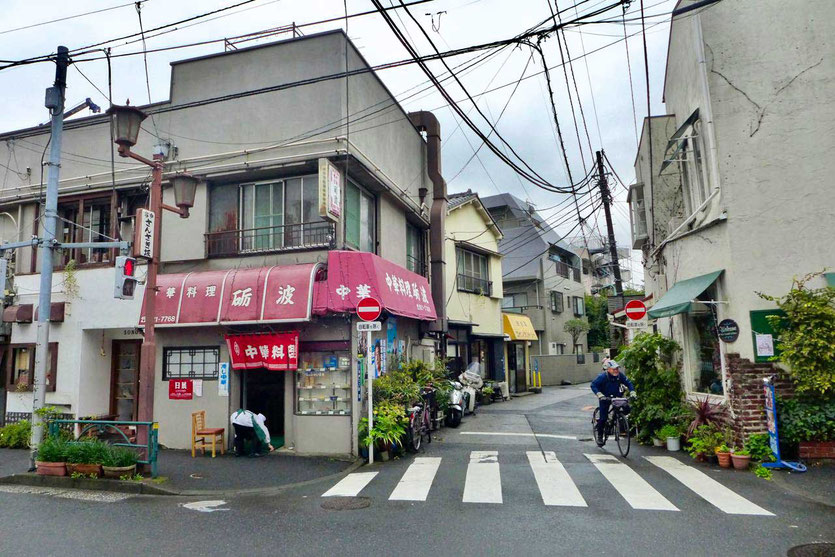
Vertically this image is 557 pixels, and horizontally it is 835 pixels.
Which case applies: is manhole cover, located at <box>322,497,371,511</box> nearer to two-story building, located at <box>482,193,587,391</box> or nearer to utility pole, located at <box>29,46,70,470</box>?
utility pole, located at <box>29,46,70,470</box>

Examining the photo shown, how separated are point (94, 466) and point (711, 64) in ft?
44.1

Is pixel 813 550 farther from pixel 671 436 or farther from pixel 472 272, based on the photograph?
pixel 472 272

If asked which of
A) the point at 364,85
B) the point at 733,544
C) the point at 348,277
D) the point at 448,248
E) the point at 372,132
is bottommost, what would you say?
the point at 733,544

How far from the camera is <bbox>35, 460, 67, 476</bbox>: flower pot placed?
955 cm

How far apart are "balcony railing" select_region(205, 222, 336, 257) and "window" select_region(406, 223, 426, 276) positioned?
193 inches

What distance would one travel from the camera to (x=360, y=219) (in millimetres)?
13578

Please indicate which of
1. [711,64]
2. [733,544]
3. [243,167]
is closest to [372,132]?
[243,167]

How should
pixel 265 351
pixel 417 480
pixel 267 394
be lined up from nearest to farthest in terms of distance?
1. pixel 417 480
2. pixel 265 351
3. pixel 267 394

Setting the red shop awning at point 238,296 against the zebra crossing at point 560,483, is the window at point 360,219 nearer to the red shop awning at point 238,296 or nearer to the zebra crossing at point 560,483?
the red shop awning at point 238,296

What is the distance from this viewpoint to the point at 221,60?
13.3 metres

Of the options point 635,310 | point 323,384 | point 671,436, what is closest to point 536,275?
point 635,310

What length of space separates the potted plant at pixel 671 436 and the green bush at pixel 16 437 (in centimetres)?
1425

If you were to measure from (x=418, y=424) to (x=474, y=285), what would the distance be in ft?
42.1

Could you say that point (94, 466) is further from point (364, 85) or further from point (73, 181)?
point (364, 85)
